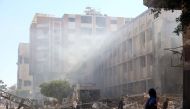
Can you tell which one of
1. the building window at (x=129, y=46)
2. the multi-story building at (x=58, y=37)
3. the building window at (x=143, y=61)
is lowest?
the building window at (x=143, y=61)

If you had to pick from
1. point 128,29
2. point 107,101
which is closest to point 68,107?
point 107,101

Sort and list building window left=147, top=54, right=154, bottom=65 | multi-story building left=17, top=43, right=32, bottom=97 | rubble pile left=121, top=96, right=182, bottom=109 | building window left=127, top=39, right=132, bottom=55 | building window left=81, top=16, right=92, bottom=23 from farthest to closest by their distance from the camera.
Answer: multi-story building left=17, top=43, right=32, bottom=97 → building window left=81, top=16, right=92, bottom=23 → building window left=127, top=39, right=132, bottom=55 → building window left=147, top=54, right=154, bottom=65 → rubble pile left=121, top=96, right=182, bottom=109

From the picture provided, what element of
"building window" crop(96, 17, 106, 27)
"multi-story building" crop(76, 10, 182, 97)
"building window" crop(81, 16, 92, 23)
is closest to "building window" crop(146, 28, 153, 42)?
"multi-story building" crop(76, 10, 182, 97)

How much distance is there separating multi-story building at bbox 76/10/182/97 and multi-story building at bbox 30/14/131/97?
106ft

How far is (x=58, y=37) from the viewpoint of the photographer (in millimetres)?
109750

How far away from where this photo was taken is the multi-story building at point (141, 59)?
4169 cm

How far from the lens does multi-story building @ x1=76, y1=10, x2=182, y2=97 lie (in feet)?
137

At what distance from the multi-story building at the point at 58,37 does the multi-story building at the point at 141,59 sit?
32.3 meters

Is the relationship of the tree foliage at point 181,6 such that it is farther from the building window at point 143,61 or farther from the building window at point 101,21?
the building window at point 101,21

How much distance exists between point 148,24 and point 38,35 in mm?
72001

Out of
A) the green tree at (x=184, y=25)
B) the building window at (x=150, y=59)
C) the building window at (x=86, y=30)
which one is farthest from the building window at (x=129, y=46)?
the building window at (x=86, y=30)

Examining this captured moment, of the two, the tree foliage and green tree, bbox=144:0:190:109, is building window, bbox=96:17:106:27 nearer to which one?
green tree, bbox=144:0:190:109

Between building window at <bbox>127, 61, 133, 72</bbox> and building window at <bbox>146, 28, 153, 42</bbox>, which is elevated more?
building window at <bbox>146, 28, 153, 42</bbox>

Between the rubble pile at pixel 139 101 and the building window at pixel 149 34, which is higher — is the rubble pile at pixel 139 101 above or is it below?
below
